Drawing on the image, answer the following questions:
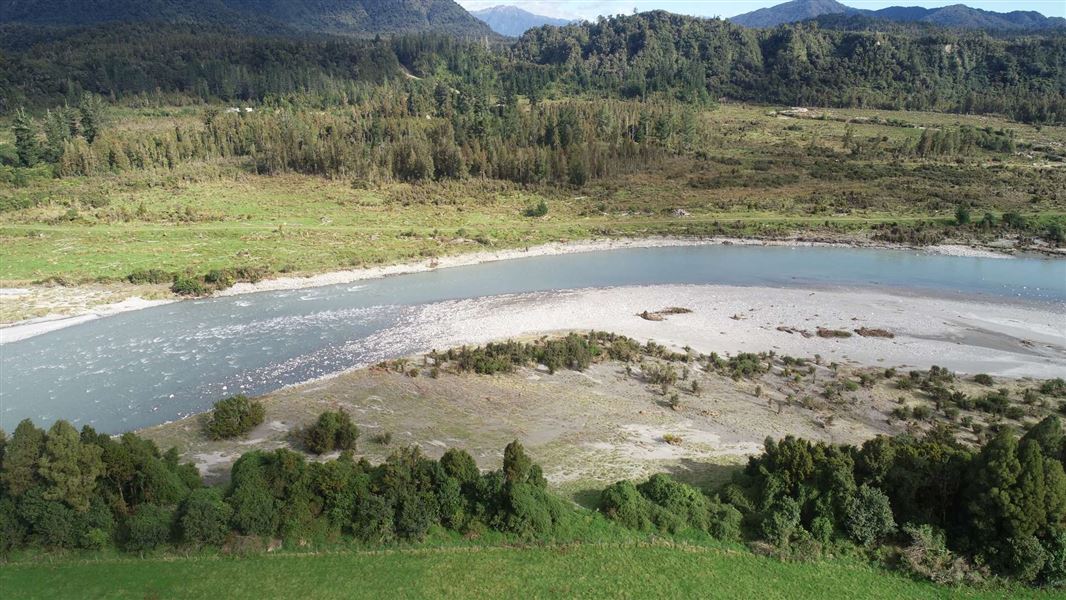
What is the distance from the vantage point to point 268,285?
1823 inches

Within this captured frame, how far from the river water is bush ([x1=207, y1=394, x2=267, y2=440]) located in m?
3.93

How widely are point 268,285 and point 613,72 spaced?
564 ft

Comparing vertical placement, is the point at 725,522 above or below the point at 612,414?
above

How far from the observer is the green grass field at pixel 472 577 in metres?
16.3

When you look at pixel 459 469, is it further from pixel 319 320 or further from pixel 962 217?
pixel 962 217

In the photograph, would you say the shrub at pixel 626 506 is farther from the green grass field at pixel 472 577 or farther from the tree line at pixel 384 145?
the tree line at pixel 384 145

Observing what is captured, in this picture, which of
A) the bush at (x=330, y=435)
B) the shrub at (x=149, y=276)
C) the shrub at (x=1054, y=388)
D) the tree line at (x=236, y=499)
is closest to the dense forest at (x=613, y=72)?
the shrub at (x=149, y=276)

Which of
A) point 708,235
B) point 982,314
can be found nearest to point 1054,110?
point 708,235

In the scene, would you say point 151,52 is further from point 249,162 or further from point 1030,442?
point 1030,442

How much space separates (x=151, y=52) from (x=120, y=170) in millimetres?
115899

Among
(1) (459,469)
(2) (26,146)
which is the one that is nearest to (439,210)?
(1) (459,469)

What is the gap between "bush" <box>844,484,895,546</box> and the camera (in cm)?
1836

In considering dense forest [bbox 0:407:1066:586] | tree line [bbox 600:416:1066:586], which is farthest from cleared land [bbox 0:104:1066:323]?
tree line [bbox 600:416:1066:586]

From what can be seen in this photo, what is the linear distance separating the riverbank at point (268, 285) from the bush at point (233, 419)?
63.8 ft
